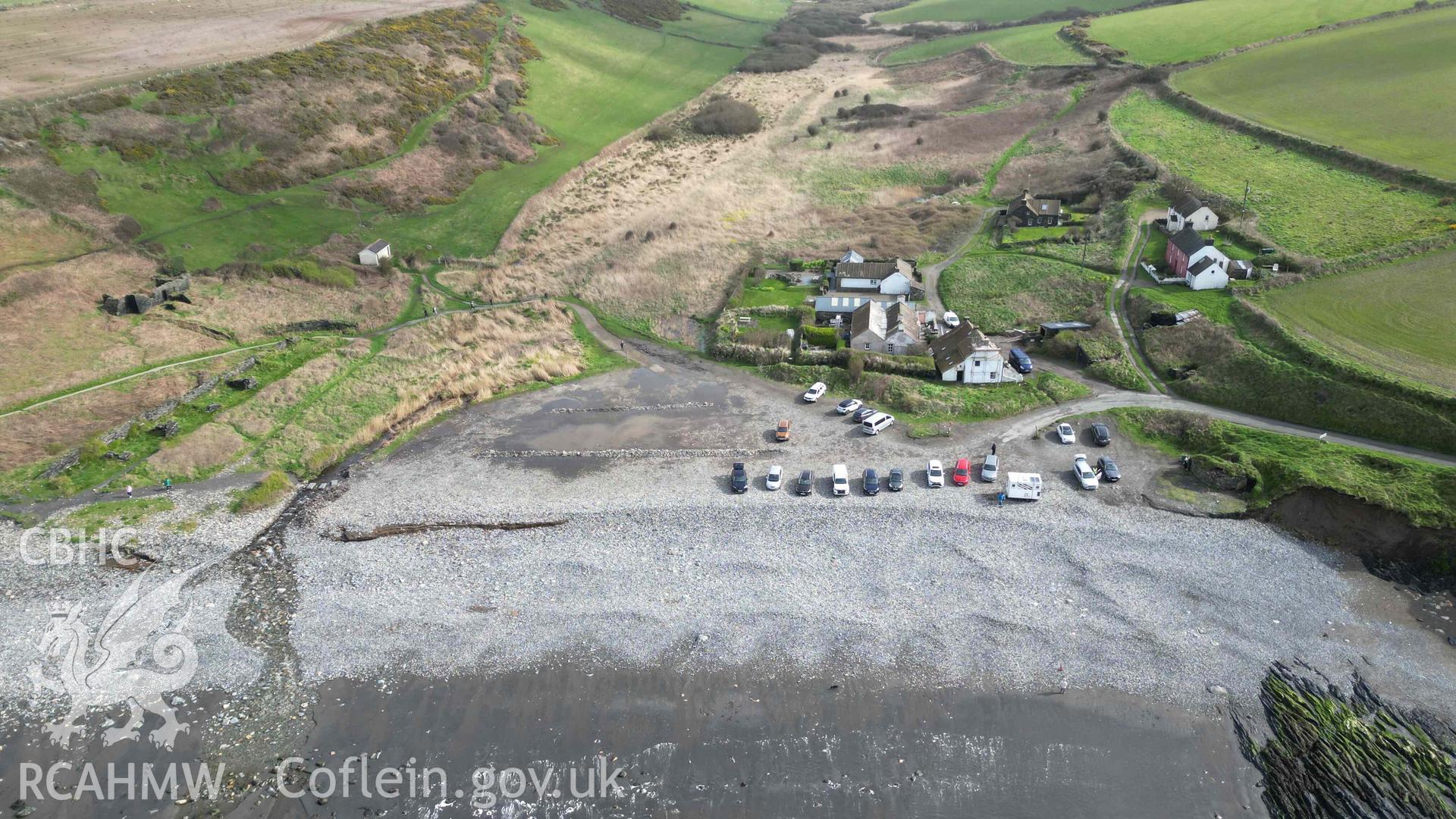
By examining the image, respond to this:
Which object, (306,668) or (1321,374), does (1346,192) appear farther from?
(306,668)

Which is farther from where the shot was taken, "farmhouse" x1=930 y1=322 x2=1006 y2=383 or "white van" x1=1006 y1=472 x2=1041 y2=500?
"farmhouse" x1=930 y1=322 x2=1006 y2=383

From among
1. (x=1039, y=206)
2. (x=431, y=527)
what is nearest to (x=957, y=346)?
(x=1039, y=206)

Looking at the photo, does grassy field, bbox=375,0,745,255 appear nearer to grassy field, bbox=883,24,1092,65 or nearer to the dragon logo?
grassy field, bbox=883,24,1092,65

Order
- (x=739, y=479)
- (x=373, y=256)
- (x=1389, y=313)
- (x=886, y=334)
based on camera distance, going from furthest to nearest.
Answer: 1. (x=373, y=256)
2. (x=886, y=334)
3. (x=1389, y=313)
4. (x=739, y=479)

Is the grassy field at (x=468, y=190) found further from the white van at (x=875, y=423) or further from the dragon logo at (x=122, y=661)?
the white van at (x=875, y=423)

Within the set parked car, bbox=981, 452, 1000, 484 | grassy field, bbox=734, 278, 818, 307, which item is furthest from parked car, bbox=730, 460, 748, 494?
grassy field, bbox=734, 278, 818, 307

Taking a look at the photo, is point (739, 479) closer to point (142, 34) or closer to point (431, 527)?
point (431, 527)
